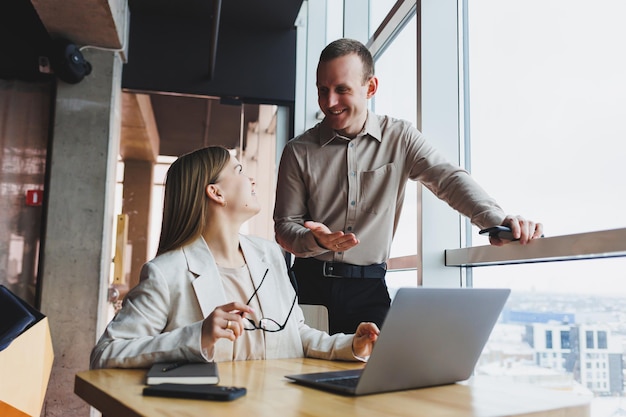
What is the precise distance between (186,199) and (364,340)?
68cm

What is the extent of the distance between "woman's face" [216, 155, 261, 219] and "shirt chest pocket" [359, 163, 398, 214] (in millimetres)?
564

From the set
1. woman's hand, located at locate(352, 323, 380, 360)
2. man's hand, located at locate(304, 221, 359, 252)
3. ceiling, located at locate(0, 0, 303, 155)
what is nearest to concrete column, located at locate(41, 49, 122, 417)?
ceiling, located at locate(0, 0, 303, 155)

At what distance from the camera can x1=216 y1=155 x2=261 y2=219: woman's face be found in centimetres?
185

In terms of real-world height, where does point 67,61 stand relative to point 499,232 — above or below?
above

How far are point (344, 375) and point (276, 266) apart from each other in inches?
28.2

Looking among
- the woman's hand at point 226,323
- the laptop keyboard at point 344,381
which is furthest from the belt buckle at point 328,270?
the laptop keyboard at point 344,381

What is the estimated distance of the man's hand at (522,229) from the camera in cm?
169

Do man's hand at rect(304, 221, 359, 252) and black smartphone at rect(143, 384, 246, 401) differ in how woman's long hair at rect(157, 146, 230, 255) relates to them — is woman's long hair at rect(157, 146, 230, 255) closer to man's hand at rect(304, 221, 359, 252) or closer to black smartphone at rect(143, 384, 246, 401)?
man's hand at rect(304, 221, 359, 252)

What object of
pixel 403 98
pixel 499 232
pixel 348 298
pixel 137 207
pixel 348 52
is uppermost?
pixel 403 98

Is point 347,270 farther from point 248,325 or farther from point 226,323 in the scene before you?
point 226,323

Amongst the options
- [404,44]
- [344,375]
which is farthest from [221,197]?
[404,44]

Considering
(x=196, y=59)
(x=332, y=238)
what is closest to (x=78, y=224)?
(x=196, y=59)

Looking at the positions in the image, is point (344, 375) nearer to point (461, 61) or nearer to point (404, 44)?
point (461, 61)

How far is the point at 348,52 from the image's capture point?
2.24 m
